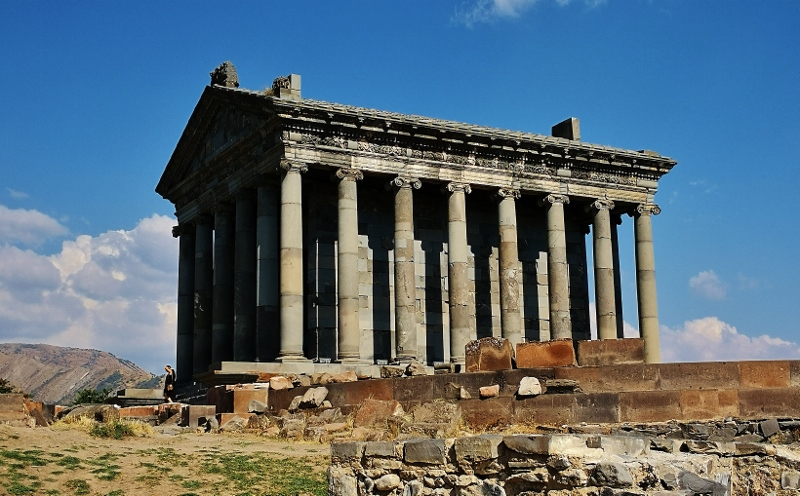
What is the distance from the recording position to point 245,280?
37.4 meters

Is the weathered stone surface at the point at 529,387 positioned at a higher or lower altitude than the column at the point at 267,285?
lower

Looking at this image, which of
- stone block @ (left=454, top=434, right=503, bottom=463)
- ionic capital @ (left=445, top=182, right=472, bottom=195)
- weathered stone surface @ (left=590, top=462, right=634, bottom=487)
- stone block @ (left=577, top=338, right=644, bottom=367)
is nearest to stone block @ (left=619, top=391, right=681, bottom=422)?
stone block @ (left=577, top=338, right=644, bottom=367)

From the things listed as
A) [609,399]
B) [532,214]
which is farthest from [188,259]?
[609,399]

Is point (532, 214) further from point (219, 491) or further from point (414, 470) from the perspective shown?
point (414, 470)

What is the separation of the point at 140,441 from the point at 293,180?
1449 centimetres

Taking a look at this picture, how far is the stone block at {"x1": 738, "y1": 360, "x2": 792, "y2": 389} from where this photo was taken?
20672 mm

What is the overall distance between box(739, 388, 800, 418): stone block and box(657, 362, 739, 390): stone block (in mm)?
420

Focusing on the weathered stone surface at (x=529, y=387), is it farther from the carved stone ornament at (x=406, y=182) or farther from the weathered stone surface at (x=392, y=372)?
the carved stone ornament at (x=406, y=182)

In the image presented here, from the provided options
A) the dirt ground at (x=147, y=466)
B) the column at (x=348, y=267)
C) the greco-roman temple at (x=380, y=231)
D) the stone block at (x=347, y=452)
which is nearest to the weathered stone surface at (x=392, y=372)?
the dirt ground at (x=147, y=466)

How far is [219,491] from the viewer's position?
17.3 metres

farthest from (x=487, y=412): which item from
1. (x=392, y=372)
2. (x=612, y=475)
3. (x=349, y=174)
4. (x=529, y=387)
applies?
(x=349, y=174)

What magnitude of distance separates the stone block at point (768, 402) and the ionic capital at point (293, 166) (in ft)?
59.9

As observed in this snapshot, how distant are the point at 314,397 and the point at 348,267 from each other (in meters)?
9.81

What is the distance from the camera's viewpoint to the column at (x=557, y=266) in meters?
39.8
